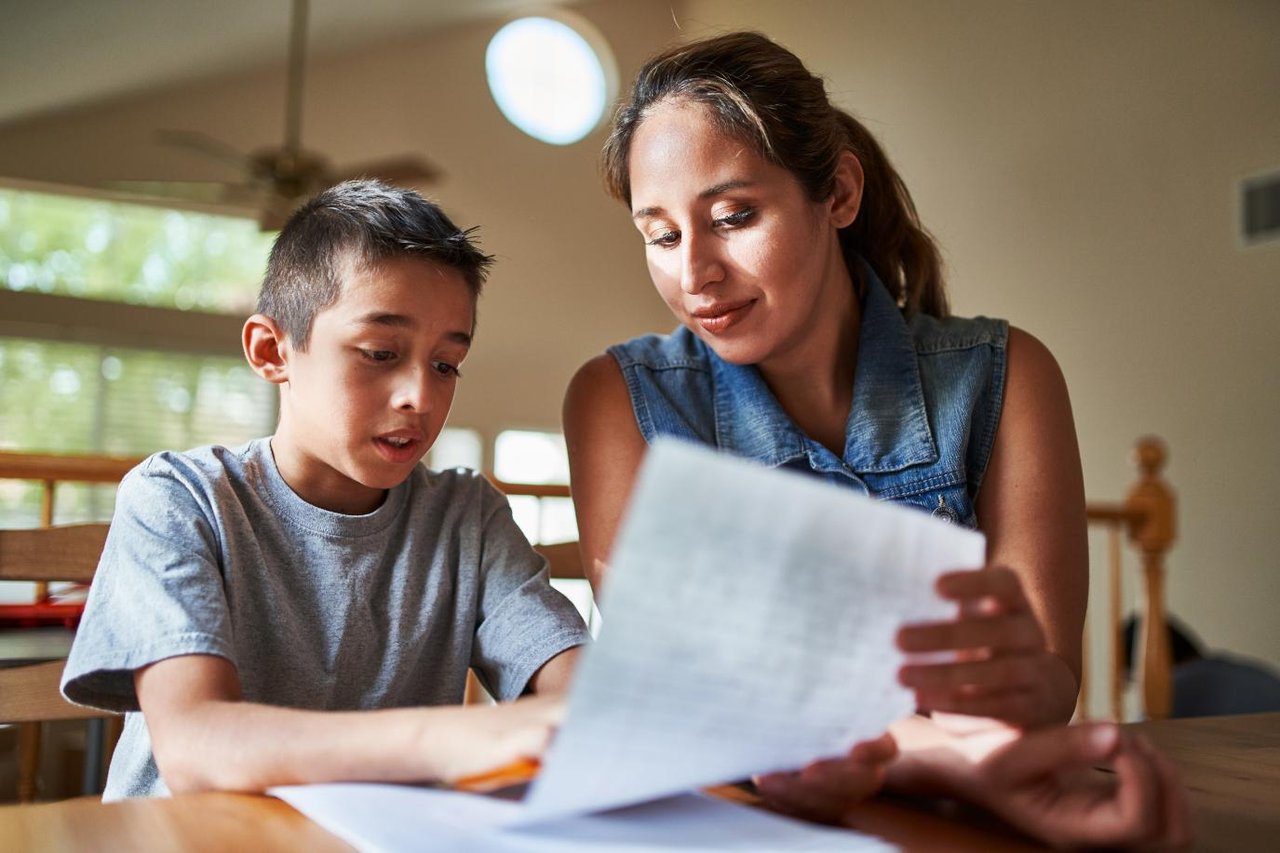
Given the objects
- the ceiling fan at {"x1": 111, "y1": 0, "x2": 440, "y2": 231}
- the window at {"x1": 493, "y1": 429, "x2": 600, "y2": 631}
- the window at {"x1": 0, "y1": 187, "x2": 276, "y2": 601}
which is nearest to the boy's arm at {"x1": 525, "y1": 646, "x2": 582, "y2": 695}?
the ceiling fan at {"x1": 111, "y1": 0, "x2": 440, "y2": 231}

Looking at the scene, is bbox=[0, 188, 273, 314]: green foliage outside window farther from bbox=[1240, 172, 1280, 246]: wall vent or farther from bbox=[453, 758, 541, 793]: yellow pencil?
bbox=[453, 758, 541, 793]: yellow pencil

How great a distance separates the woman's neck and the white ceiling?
4.10m

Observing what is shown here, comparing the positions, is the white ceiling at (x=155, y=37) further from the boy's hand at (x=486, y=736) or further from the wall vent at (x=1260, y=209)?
the boy's hand at (x=486, y=736)

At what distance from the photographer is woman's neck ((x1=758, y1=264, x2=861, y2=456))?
1.07m

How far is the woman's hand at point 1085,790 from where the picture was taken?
48cm

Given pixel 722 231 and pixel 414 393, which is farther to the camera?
pixel 722 231

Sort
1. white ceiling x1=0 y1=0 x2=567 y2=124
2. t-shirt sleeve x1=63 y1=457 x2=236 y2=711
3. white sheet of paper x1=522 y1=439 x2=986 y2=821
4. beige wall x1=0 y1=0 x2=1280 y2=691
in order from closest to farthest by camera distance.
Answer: white sheet of paper x1=522 y1=439 x2=986 y2=821
t-shirt sleeve x1=63 y1=457 x2=236 y2=711
beige wall x1=0 y1=0 x2=1280 y2=691
white ceiling x1=0 y1=0 x2=567 y2=124

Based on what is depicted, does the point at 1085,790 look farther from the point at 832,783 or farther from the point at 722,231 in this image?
the point at 722,231

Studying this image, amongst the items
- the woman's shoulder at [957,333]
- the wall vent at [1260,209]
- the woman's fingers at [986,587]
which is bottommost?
the woman's fingers at [986,587]

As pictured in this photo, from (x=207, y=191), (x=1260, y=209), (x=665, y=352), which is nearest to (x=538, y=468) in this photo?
(x=207, y=191)

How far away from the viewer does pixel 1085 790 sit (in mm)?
510

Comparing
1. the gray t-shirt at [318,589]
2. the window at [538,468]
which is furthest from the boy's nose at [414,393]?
the window at [538,468]

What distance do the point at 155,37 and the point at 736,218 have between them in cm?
466

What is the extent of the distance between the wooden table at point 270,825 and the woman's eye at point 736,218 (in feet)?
1.64
